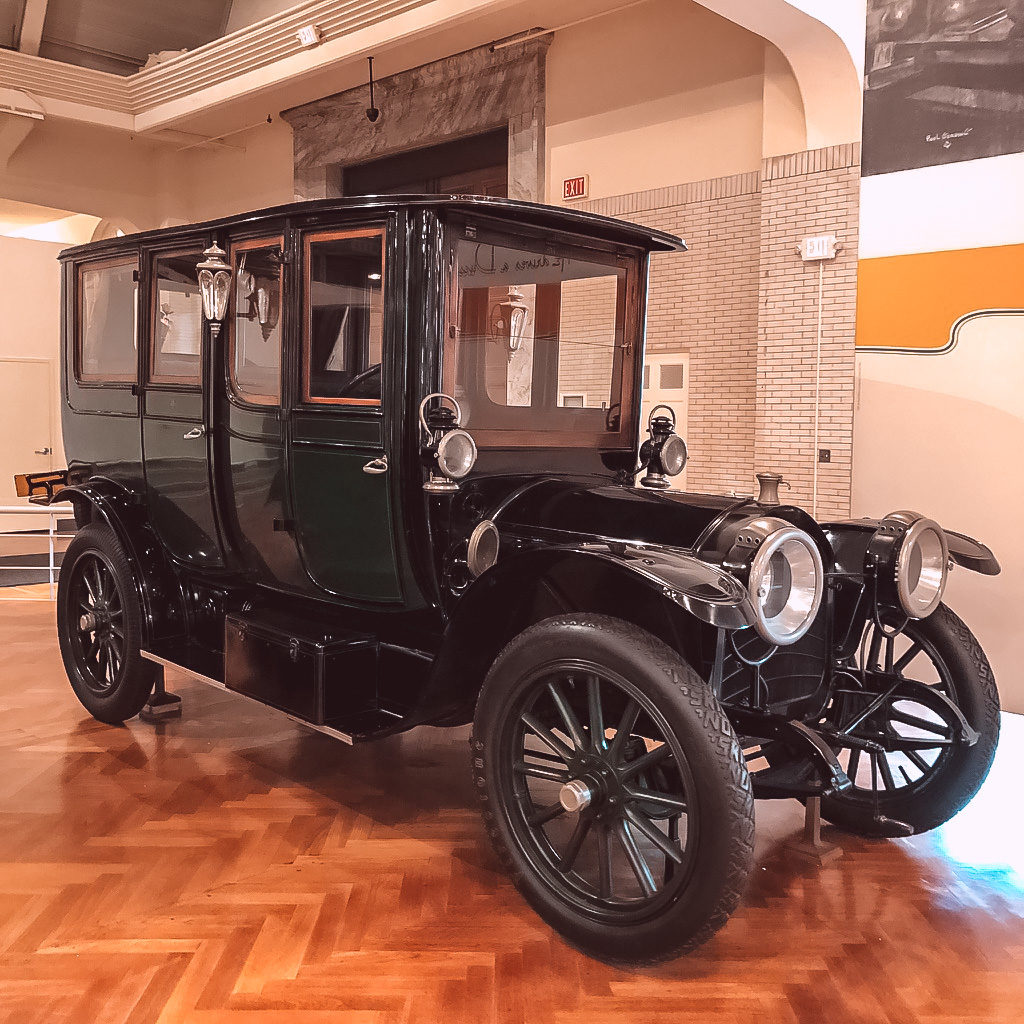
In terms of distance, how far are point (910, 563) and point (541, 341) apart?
4.20ft

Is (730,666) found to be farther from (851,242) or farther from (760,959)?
(851,242)

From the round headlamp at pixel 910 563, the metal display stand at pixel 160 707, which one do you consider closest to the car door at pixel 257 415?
the metal display stand at pixel 160 707

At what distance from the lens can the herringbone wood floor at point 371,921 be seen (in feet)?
7.25

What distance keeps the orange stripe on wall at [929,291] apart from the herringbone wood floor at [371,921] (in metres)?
2.92

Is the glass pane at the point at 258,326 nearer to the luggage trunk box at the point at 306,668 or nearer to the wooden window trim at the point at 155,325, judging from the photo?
the wooden window trim at the point at 155,325

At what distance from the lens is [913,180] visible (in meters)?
5.48

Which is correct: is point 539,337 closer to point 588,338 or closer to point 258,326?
point 588,338

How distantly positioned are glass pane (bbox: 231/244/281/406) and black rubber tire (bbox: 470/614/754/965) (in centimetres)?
135

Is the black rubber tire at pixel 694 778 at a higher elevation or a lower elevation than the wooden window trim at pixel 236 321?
lower

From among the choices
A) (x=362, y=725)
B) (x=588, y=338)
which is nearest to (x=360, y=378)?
(x=588, y=338)

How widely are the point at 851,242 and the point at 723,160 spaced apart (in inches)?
51.2


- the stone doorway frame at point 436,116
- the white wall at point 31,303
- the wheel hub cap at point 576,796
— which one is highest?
the stone doorway frame at point 436,116

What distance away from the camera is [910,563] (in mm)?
2793

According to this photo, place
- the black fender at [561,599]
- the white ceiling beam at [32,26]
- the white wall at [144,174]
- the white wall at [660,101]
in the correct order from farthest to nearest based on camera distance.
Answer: the white wall at [144,174]
the white ceiling beam at [32,26]
the white wall at [660,101]
the black fender at [561,599]
